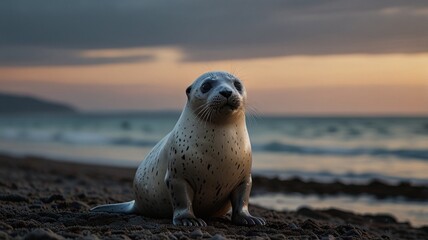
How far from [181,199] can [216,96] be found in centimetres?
105

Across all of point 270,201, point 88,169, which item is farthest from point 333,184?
point 88,169

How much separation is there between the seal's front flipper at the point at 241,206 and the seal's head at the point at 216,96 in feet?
2.36

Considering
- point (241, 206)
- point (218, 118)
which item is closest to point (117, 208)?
point (241, 206)

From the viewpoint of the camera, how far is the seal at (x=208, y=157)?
638 centimetres

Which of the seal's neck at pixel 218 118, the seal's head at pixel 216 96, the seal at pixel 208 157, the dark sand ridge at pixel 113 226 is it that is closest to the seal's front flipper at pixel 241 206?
the seal at pixel 208 157

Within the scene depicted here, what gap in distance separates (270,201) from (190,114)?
19.7ft

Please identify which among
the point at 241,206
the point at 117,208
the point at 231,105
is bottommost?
the point at 117,208

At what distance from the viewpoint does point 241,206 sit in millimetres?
6684

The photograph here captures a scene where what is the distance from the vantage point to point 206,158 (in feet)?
21.0

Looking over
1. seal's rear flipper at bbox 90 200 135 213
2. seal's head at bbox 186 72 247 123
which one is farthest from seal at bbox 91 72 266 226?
seal's rear flipper at bbox 90 200 135 213

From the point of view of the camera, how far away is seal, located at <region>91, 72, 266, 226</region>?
6375 mm

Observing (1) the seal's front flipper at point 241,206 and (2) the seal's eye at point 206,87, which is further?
(1) the seal's front flipper at point 241,206

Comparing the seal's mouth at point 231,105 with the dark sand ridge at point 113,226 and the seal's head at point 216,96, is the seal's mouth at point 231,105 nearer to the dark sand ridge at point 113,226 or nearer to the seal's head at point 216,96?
the seal's head at point 216,96

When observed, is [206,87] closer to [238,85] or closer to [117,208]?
[238,85]
